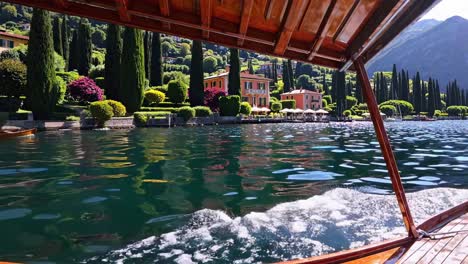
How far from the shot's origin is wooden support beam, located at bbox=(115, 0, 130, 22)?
2.73 meters

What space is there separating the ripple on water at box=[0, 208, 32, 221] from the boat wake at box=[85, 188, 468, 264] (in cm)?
238

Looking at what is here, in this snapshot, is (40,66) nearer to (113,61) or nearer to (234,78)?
(113,61)

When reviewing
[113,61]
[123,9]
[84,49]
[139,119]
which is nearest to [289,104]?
[84,49]

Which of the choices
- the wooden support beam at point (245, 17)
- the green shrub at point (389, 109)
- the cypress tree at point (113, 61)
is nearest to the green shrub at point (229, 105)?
the cypress tree at point (113, 61)

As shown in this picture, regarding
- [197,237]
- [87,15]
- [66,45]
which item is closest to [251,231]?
[197,237]

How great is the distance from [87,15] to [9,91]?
32.1m

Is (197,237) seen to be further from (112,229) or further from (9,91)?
(9,91)

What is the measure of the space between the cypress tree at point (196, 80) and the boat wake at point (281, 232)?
42607mm

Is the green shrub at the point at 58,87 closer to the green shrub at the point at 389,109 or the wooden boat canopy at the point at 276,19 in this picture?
the wooden boat canopy at the point at 276,19

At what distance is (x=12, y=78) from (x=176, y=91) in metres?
19.2

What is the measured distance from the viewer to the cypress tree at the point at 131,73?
39469 mm

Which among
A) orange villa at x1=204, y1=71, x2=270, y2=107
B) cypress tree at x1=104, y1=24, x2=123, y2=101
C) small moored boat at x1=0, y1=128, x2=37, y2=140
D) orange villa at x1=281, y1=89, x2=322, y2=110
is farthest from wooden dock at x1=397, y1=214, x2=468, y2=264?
orange villa at x1=281, y1=89, x2=322, y2=110

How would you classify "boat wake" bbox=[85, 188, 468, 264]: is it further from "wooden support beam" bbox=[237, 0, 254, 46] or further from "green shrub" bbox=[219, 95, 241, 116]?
"green shrub" bbox=[219, 95, 241, 116]

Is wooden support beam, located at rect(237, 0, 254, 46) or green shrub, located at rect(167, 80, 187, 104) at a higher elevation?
green shrub, located at rect(167, 80, 187, 104)
